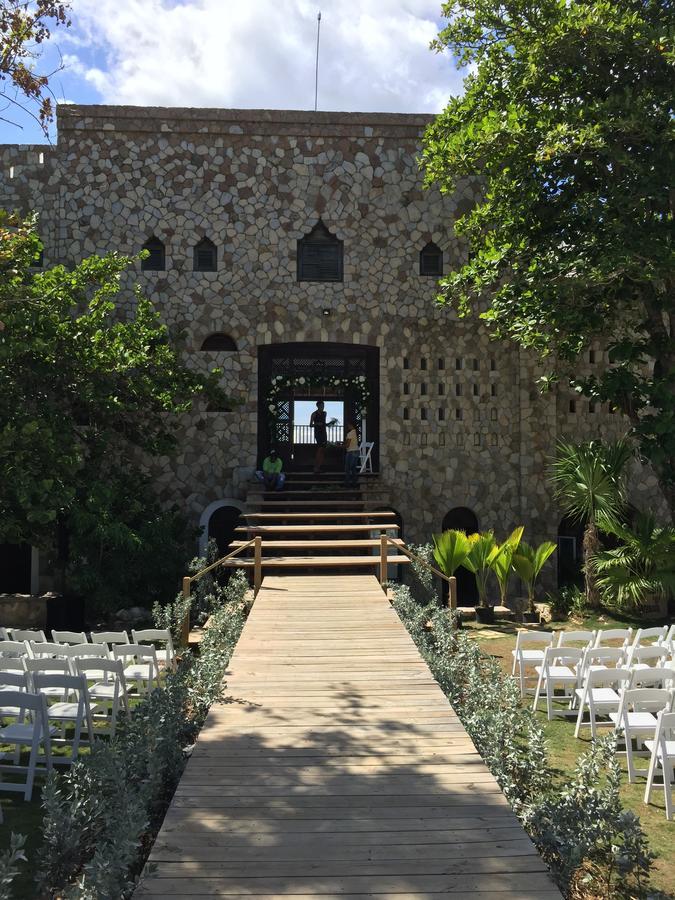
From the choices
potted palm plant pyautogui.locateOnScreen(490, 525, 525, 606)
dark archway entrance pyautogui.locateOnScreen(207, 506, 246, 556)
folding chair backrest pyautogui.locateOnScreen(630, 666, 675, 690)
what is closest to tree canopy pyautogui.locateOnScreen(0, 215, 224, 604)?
dark archway entrance pyautogui.locateOnScreen(207, 506, 246, 556)

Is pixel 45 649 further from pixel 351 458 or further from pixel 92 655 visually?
pixel 351 458

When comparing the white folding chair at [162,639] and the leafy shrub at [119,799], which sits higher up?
the leafy shrub at [119,799]

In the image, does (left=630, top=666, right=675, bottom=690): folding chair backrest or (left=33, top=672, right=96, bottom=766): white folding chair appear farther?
(left=630, top=666, right=675, bottom=690): folding chair backrest

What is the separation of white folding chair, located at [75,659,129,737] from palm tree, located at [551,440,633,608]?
9.50 meters

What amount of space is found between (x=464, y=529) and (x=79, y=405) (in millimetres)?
8559

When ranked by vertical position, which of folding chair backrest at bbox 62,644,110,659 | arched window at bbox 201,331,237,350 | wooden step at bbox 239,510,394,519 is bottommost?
folding chair backrest at bbox 62,644,110,659

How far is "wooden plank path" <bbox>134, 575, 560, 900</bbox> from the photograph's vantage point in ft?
12.5

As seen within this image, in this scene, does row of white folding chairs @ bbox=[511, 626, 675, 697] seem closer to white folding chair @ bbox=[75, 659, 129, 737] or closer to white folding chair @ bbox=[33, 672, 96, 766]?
white folding chair @ bbox=[75, 659, 129, 737]

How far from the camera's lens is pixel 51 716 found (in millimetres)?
6879

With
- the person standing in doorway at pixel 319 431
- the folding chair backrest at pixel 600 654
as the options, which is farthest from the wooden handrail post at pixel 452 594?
the person standing in doorway at pixel 319 431

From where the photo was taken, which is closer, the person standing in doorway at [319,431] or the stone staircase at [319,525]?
the stone staircase at [319,525]

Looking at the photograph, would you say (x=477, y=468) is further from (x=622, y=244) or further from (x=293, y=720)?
(x=293, y=720)

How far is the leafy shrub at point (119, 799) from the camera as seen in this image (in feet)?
12.2

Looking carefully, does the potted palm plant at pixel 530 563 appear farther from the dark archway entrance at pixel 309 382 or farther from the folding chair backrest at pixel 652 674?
the folding chair backrest at pixel 652 674
